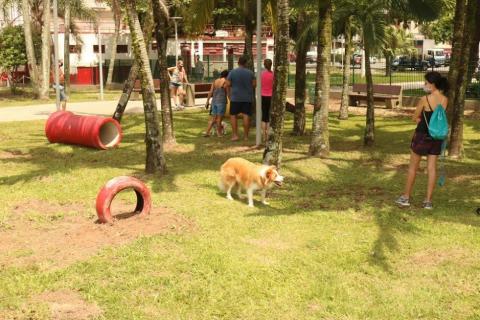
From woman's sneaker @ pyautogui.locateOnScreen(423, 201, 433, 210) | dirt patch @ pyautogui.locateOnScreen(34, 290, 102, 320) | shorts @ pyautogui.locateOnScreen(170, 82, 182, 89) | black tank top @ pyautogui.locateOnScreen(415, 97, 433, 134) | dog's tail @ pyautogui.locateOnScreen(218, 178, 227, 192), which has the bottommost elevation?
dirt patch @ pyautogui.locateOnScreen(34, 290, 102, 320)

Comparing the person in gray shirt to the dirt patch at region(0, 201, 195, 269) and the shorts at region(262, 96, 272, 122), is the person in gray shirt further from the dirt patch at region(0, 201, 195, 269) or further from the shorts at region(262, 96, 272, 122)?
the dirt patch at region(0, 201, 195, 269)

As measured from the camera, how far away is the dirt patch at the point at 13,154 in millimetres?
12445

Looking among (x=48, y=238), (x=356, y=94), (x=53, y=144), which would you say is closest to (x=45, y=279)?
(x=48, y=238)

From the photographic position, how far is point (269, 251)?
6.34m

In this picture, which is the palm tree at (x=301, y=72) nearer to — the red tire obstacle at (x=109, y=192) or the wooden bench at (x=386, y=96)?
the wooden bench at (x=386, y=96)

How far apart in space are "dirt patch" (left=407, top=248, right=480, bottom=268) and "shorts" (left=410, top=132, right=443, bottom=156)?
6.01ft

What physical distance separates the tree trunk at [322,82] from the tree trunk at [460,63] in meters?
2.38

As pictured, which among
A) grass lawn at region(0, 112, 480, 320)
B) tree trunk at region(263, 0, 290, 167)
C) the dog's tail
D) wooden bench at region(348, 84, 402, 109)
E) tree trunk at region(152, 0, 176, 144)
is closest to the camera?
grass lawn at region(0, 112, 480, 320)

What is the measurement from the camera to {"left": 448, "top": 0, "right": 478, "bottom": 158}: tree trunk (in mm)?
11367

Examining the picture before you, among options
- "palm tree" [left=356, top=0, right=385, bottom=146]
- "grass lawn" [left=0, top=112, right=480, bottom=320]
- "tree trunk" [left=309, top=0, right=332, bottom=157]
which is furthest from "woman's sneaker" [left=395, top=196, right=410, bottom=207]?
"palm tree" [left=356, top=0, right=385, bottom=146]

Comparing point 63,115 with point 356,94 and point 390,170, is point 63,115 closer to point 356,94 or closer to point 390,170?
point 390,170

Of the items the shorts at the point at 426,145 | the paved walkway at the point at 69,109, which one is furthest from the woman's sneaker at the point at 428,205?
the paved walkway at the point at 69,109

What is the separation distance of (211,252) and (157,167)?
4182mm

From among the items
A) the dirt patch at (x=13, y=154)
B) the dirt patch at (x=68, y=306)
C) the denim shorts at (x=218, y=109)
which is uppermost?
the denim shorts at (x=218, y=109)
